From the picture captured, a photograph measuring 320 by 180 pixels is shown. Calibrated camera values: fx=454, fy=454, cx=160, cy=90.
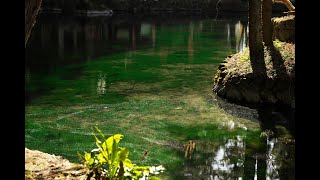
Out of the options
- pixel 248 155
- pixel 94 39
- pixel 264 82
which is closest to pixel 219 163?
pixel 248 155

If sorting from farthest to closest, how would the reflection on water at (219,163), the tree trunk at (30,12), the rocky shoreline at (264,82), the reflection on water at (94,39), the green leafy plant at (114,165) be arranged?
the reflection on water at (94,39), the rocky shoreline at (264,82), the reflection on water at (219,163), the green leafy plant at (114,165), the tree trunk at (30,12)

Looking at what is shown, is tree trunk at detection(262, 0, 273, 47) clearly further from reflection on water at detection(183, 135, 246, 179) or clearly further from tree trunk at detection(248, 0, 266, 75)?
reflection on water at detection(183, 135, 246, 179)

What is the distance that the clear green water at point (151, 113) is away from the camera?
8.66 m

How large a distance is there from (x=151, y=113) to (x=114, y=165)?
7696mm

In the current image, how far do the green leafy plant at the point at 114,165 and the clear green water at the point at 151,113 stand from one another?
10.1 feet

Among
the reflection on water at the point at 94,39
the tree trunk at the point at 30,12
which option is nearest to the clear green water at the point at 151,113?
the reflection on water at the point at 94,39

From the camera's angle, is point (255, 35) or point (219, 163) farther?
point (255, 35)

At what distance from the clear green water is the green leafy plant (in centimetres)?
306

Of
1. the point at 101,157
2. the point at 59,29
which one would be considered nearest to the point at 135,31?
the point at 59,29

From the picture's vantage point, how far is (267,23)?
51.5ft

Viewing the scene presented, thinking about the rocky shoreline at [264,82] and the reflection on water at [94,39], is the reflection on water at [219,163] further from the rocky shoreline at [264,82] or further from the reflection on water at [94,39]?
the reflection on water at [94,39]

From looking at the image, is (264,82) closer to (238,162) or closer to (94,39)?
(238,162)
